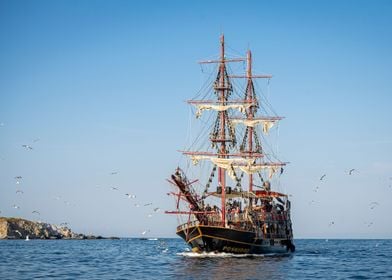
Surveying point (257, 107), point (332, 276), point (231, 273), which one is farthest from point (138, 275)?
point (257, 107)

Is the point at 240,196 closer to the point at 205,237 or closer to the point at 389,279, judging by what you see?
the point at 205,237

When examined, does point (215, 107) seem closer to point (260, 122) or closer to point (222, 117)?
point (222, 117)

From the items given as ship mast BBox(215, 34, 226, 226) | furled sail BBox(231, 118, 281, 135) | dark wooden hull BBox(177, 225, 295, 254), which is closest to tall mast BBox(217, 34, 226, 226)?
ship mast BBox(215, 34, 226, 226)

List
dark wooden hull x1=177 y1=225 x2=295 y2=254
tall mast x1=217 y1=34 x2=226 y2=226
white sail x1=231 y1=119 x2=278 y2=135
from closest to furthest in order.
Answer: dark wooden hull x1=177 y1=225 x2=295 y2=254 < tall mast x1=217 y1=34 x2=226 y2=226 < white sail x1=231 y1=119 x2=278 y2=135

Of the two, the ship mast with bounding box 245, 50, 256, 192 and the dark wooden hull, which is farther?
the ship mast with bounding box 245, 50, 256, 192

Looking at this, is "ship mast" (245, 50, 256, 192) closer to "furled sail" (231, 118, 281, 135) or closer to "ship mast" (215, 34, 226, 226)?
"furled sail" (231, 118, 281, 135)

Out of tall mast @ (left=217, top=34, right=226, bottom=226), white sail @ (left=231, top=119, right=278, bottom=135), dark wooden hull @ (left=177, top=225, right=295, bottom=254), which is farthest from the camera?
white sail @ (left=231, top=119, right=278, bottom=135)

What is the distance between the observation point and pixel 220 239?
275 feet

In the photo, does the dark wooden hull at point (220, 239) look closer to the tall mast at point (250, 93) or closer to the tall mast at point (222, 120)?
the tall mast at point (222, 120)

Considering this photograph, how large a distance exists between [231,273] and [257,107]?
56983 mm

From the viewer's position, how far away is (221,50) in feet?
303

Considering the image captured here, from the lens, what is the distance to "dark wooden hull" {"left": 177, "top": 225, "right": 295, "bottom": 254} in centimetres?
8331

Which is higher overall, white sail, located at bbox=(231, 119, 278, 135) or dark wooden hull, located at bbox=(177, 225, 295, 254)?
white sail, located at bbox=(231, 119, 278, 135)

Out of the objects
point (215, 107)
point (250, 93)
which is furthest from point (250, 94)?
point (215, 107)
